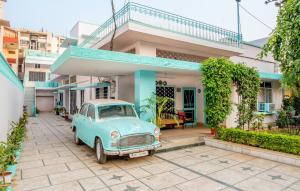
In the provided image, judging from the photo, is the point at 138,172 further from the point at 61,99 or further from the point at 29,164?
the point at 61,99

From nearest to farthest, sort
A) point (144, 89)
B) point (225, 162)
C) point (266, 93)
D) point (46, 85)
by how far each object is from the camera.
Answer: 1. point (225, 162)
2. point (144, 89)
3. point (266, 93)
4. point (46, 85)

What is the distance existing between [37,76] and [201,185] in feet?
104

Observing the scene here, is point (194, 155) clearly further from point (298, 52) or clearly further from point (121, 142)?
point (298, 52)

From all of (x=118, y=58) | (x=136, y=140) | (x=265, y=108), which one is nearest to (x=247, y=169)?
(x=136, y=140)

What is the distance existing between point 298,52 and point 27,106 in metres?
25.5

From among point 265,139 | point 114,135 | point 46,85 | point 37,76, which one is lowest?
point 265,139

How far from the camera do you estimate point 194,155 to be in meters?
6.93

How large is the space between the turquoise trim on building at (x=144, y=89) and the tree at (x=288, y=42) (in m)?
4.48

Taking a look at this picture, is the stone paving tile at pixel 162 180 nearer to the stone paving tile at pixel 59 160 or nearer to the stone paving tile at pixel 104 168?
the stone paving tile at pixel 104 168

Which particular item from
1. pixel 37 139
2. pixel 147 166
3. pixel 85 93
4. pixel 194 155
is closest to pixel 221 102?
pixel 194 155

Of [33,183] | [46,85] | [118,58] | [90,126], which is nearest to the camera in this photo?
[33,183]

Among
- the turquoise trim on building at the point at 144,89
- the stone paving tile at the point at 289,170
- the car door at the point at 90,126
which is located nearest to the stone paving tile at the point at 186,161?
the stone paving tile at the point at 289,170

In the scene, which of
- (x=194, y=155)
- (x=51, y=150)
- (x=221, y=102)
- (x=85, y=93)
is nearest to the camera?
(x=194, y=155)

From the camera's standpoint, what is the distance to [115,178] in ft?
16.3
